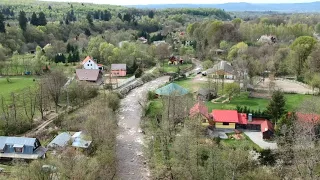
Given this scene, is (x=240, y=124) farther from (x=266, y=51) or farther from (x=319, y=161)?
(x=266, y=51)

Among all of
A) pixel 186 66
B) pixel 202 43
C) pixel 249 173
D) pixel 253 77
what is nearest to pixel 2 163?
pixel 249 173

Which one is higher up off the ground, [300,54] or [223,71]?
[300,54]

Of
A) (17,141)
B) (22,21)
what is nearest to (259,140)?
(17,141)

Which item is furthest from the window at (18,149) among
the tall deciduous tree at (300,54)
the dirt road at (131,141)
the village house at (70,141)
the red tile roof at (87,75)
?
the tall deciduous tree at (300,54)

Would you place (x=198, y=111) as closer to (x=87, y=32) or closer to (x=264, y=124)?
(x=264, y=124)

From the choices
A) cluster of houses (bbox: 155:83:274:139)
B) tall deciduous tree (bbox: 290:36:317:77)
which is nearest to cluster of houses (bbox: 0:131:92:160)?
cluster of houses (bbox: 155:83:274:139)

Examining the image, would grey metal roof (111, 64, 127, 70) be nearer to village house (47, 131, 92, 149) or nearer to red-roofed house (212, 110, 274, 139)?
red-roofed house (212, 110, 274, 139)
